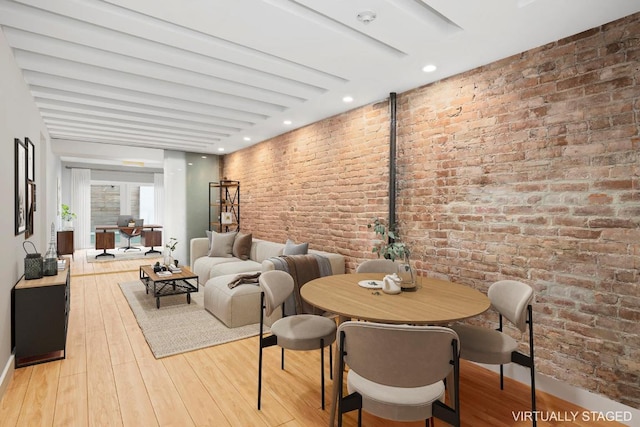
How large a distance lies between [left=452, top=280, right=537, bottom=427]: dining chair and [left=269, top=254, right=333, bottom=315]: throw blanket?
1849mm

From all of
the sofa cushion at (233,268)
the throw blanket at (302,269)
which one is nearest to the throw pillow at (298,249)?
the throw blanket at (302,269)

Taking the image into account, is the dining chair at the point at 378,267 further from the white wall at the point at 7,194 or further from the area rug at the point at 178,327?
the white wall at the point at 7,194

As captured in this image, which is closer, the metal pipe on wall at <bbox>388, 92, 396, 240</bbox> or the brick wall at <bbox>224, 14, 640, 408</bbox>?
the brick wall at <bbox>224, 14, 640, 408</bbox>

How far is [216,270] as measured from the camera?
5270 mm

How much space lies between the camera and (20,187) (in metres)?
3.12

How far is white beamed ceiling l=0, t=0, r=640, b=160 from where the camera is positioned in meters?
2.18

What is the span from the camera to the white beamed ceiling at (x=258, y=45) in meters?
2.18

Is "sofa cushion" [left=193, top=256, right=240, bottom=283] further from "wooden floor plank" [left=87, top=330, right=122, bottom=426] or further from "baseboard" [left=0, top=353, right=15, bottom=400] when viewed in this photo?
"baseboard" [left=0, top=353, right=15, bottom=400]

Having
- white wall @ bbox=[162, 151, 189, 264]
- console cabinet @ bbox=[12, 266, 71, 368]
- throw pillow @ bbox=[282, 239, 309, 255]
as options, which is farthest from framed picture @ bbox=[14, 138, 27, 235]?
white wall @ bbox=[162, 151, 189, 264]

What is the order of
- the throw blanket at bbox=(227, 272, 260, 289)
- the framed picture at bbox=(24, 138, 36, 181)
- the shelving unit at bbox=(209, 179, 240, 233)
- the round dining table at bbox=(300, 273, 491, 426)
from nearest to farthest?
1. the round dining table at bbox=(300, 273, 491, 426)
2. the framed picture at bbox=(24, 138, 36, 181)
3. the throw blanket at bbox=(227, 272, 260, 289)
4. the shelving unit at bbox=(209, 179, 240, 233)

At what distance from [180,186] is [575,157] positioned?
23.2 feet

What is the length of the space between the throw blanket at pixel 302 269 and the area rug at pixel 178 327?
54 cm

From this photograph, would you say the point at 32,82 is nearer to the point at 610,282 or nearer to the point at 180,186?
the point at 180,186

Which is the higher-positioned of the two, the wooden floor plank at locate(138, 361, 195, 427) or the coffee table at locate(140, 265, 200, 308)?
the coffee table at locate(140, 265, 200, 308)
